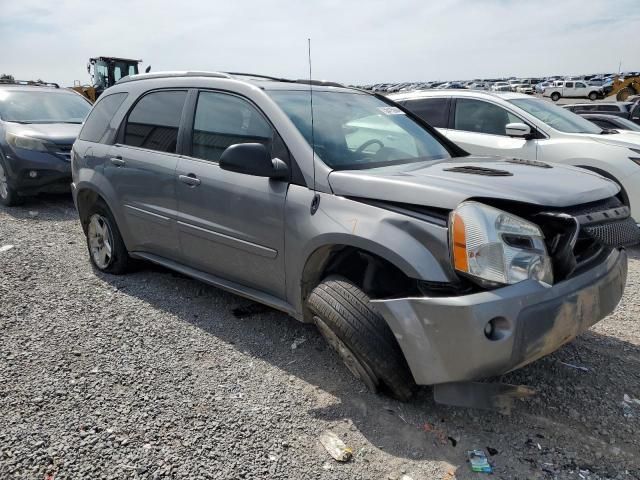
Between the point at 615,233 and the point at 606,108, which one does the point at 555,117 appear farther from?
the point at 606,108

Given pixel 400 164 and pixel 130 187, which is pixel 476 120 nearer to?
pixel 400 164

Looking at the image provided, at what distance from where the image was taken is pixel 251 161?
9.70 feet

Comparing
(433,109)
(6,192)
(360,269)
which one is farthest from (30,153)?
(360,269)

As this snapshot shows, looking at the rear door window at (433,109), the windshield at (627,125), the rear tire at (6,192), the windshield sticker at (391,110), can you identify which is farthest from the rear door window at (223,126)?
the windshield at (627,125)

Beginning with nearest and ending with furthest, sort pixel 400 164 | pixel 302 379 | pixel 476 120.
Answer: pixel 302 379
pixel 400 164
pixel 476 120

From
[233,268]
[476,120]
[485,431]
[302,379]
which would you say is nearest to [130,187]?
[233,268]

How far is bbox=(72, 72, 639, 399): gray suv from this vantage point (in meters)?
2.32

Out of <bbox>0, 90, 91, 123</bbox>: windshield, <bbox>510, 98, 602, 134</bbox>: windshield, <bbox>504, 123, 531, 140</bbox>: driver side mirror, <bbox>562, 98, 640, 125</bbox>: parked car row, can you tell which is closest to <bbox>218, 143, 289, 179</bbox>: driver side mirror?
<bbox>504, 123, 531, 140</bbox>: driver side mirror

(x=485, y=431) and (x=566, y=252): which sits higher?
(x=566, y=252)

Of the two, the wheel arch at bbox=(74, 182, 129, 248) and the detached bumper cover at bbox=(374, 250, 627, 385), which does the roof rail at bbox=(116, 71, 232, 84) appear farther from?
the detached bumper cover at bbox=(374, 250, 627, 385)

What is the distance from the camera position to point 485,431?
257 centimetres

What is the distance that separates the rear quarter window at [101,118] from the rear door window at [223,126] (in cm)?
115

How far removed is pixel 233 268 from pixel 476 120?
15.3 feet

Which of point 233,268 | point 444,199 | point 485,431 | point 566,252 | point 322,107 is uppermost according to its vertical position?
point 322,107
